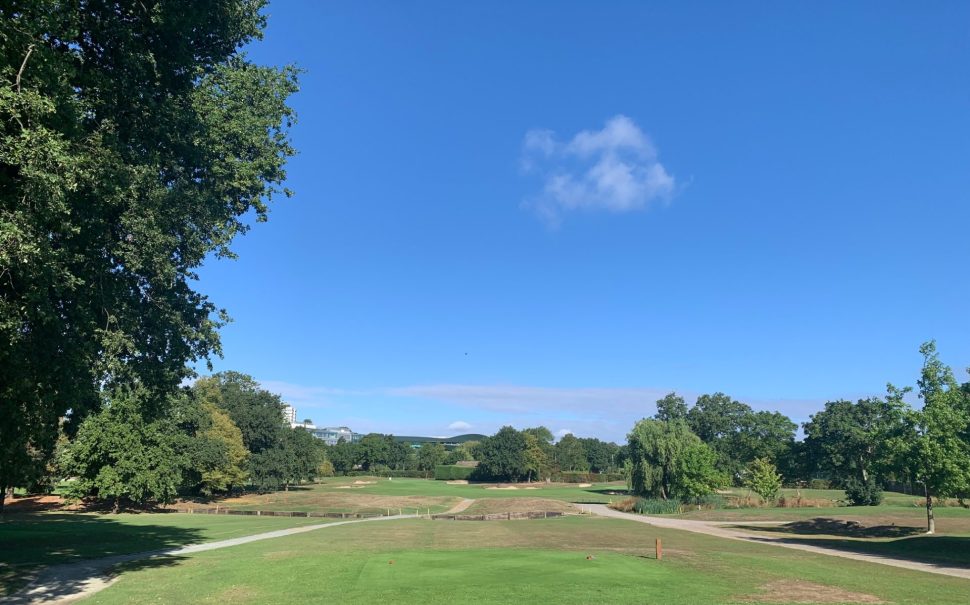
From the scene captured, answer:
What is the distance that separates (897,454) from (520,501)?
150 feet

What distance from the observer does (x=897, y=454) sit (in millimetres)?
34750

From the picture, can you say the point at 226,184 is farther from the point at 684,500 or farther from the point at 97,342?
the point at 684,500

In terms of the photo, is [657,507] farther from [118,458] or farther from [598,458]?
[598,458]

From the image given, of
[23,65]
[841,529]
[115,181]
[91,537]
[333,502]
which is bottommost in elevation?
[333,502]

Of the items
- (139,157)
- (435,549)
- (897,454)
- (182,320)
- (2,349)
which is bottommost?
(435,549)

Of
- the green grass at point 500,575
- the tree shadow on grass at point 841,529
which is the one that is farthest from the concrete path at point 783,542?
the tree shadow on grass at point 841,529

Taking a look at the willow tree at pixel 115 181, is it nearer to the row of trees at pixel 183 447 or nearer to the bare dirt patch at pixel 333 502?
the row of trees at pixel 183 447

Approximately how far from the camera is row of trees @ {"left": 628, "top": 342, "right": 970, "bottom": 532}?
33031mm

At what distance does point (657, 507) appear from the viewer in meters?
61.8

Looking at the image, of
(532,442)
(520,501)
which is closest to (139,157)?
(520,501)

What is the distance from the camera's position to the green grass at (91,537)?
23.5 m

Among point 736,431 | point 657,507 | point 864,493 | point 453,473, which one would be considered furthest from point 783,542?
point 453,473

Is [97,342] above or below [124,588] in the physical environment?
above

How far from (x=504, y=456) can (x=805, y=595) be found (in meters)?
116
